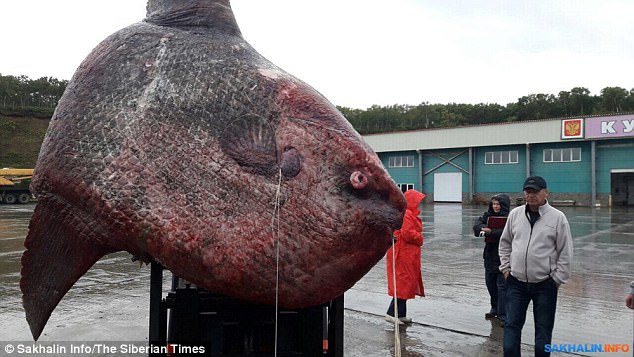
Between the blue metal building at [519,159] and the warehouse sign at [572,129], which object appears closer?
the blue metal building at [519,159]

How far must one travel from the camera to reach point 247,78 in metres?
1.65

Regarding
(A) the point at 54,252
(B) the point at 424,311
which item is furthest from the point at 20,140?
(A) the point at 54,252

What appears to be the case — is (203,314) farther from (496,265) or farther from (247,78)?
(496,265)

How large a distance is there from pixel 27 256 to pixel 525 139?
33575 millimetres

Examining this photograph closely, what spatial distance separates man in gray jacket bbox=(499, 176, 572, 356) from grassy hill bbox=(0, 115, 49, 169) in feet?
160

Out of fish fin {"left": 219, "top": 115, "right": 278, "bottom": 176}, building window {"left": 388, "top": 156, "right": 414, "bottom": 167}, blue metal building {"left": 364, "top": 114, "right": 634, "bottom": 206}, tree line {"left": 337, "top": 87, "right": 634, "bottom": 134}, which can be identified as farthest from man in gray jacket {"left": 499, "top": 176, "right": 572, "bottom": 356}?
tree line {"left": 337, "top": 87, "right": 634, "bottom": 134}

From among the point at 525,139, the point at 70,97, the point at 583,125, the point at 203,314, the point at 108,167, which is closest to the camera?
the point at 108,167

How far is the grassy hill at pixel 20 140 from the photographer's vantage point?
1818 inches

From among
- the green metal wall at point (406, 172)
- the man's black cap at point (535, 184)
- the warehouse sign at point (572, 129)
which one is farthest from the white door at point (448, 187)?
the man's black cap at point (535, 184)

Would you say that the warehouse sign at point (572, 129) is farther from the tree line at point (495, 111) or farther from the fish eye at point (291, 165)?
the fish eye at point (291, 165)

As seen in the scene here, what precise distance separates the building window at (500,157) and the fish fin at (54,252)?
34.0 meters

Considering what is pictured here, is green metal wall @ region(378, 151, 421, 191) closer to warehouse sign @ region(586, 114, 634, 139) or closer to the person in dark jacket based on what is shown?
warehouse sign @ region(586, 114, 634, 139)

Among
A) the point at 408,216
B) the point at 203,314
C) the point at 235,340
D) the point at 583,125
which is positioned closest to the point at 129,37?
the point at 203,314

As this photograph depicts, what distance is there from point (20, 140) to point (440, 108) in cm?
5409
